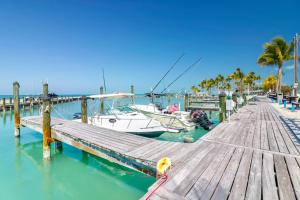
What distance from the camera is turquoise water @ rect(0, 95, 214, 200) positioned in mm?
5820

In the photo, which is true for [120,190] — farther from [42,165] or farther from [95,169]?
[42,165]

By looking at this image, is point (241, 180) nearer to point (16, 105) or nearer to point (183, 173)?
point (183, 173)

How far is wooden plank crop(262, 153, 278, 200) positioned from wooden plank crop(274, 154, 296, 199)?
8 centimetres

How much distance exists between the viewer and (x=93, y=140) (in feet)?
20.8

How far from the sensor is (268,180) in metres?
3.09

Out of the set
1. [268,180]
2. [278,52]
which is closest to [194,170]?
[268,180]

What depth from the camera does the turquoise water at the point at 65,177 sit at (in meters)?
5.82

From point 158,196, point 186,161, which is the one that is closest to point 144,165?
point 186,161

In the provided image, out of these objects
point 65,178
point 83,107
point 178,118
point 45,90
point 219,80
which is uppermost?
point 219,80

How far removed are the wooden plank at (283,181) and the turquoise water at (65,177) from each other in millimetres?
3465

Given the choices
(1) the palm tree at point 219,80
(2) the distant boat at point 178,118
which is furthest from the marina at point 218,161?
(1) the palm tree at point 219,80

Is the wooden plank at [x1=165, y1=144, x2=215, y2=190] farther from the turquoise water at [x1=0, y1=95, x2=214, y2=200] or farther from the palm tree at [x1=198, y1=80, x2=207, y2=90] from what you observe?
the palm tree at [x1=198, y1=80, x2=207, y2=90]

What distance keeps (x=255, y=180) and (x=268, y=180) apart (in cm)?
22

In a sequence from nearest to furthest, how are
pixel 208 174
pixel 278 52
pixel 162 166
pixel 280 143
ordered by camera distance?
pixel 208 174 → pixel 162 166 → pixel 280 143 → pixel 278 52
